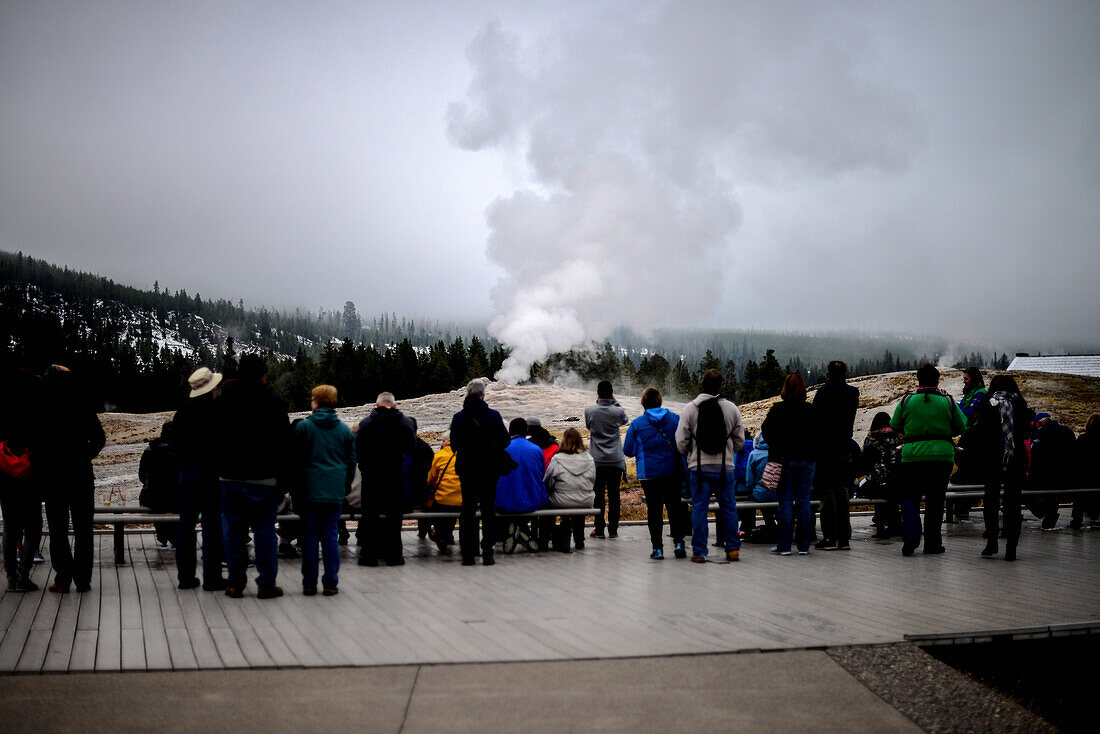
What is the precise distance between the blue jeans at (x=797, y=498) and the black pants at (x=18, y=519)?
26.5 feet

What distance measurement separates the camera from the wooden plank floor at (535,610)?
239 inches

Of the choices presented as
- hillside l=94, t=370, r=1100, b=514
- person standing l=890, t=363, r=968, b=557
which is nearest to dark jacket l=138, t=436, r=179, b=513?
person standing l=890, t=363, r=968, b=557

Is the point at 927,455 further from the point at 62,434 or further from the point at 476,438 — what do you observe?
the point at 62,434

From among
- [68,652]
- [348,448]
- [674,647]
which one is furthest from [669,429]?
[68,652]

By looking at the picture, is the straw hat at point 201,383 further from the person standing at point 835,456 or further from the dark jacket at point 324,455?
the person standing at point 835,456

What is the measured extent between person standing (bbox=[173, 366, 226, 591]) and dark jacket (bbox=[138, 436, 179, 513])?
184cm

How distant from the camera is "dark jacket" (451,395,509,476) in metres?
10.1

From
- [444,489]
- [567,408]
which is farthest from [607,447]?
[567,408]

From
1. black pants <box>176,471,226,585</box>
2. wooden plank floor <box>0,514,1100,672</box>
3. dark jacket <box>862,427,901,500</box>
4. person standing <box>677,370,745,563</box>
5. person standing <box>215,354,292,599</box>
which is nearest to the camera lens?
wooden plank floor <box>0,514,1100,672</box>

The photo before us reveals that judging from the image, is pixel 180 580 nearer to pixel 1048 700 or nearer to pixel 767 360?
pixel 1048 700

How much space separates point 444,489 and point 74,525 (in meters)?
4.21

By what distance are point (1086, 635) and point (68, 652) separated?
7407 mm

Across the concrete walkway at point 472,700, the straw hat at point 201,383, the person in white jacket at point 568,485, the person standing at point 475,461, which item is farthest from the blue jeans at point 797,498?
the straw hat at point 201,383

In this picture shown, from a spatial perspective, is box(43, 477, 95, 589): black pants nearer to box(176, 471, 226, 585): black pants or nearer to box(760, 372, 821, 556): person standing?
box(176, 471, 226, 585): black pants
